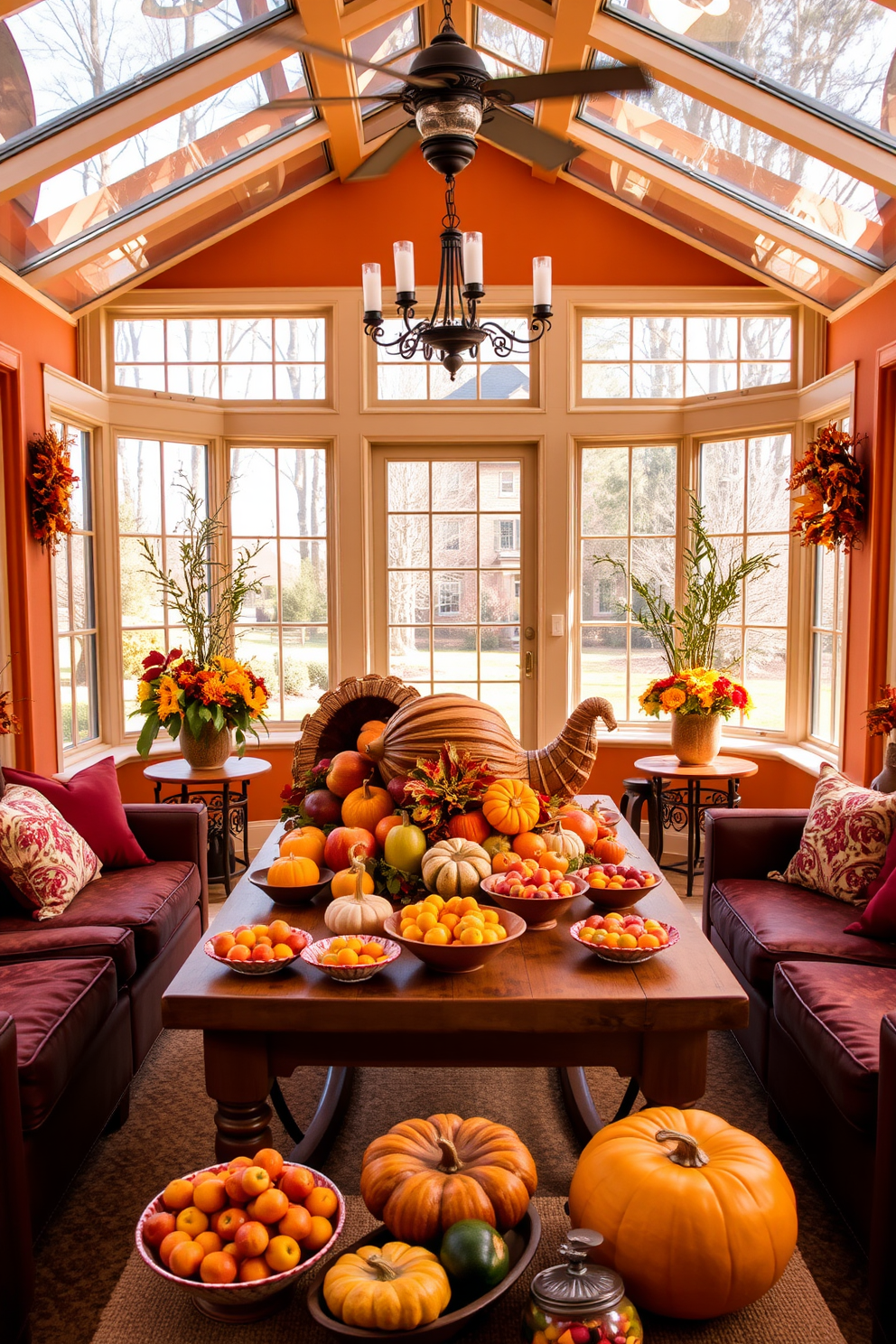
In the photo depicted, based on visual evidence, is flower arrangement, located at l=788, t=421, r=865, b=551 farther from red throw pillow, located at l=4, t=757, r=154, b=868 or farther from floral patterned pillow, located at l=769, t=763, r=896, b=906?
red throw pillow, located at l=4, t=757, r=154, b=868

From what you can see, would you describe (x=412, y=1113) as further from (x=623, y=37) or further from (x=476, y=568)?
(x=623, y=37)

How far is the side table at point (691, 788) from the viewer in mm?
4316

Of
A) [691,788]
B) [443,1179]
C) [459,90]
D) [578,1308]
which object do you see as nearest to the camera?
[578,1308]

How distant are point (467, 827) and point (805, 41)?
111 inches

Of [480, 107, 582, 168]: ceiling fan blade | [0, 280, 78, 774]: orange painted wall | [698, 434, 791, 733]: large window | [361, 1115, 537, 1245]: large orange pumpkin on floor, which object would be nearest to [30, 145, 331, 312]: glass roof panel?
[0, 280, 78, 774]: orange painted wall

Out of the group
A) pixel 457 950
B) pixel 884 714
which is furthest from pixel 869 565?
pixel 457 950

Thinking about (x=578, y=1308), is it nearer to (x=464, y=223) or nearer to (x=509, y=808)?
(x=509, y=808)

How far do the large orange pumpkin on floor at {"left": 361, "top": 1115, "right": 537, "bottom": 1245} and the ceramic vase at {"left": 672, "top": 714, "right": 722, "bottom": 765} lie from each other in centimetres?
303

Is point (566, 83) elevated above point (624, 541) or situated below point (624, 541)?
above

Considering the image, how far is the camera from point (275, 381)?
523 centimetres

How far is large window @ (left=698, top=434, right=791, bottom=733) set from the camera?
496 centimetres

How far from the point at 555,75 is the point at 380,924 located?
190cm

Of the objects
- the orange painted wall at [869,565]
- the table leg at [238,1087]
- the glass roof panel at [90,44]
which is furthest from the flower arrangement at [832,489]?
the table leg at [238,1087]

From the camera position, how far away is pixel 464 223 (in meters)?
5.10
